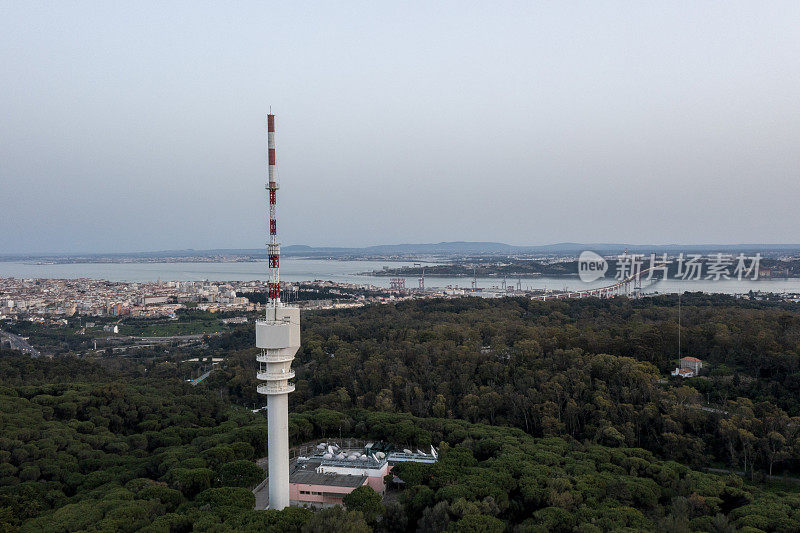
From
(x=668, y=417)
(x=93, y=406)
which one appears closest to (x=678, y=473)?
(x=668, y=417)

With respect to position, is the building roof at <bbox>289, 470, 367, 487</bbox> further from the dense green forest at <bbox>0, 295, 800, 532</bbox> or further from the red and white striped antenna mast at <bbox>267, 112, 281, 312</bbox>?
the red and white striped antenna mast at <bbox>267, 112, 281, 312</bbox>

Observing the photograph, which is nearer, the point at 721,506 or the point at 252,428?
the point at 721,506

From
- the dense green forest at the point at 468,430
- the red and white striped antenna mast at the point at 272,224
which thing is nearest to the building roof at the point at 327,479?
the dense green forest at the point at 468,430

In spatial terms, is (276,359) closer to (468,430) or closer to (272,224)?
(272,224)

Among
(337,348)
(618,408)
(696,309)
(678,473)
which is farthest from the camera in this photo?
(696,309)

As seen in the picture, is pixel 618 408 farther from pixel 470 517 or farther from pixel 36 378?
pixel 36 378

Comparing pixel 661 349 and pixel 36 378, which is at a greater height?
pixel 661 349

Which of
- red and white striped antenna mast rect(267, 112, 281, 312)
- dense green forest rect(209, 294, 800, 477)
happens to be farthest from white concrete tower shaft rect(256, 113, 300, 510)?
dense green forest rect(209, 294, 800, 477)
